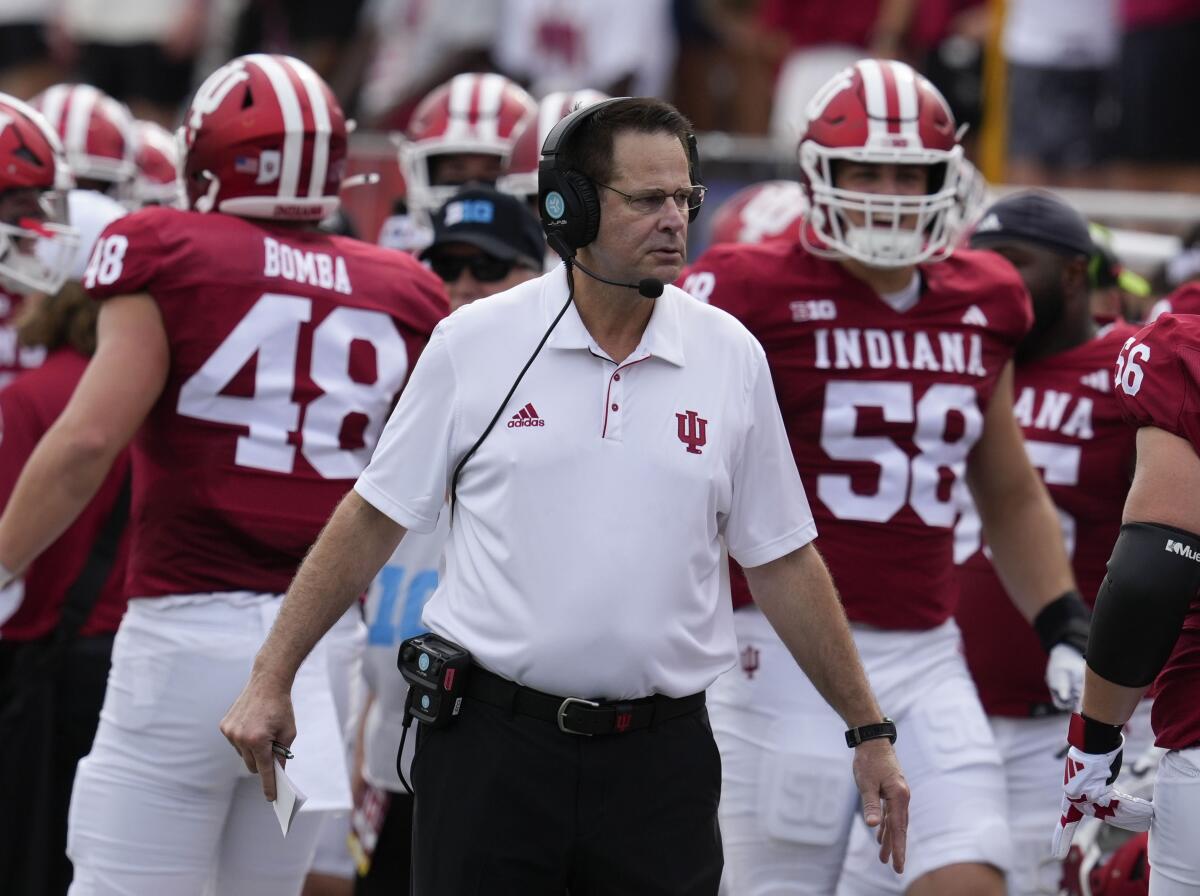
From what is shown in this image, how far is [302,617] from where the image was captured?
3.59 meters

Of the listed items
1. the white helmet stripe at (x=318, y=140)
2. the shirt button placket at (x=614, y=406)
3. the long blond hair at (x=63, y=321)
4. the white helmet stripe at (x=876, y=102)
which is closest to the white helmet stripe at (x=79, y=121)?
the long blond hair at (x=63, y=321)

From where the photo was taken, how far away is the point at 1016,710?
523 cm

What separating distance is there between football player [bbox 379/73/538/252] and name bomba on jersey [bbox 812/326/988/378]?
6.46ft

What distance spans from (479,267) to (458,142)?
48.3 inches

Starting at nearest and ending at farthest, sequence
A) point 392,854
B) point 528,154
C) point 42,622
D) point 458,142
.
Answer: point 42,622, point 392,854, point 528,154, point 458,142

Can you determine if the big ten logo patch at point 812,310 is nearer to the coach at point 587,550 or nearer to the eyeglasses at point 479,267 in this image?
the eyeglasses at point 479,267

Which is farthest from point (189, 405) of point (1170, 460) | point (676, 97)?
point (676, 97)

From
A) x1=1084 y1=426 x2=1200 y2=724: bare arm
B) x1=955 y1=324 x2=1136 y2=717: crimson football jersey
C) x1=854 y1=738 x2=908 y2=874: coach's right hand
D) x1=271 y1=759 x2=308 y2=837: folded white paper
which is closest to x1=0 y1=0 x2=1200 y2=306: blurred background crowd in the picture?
x1=955 y1=324 x2=1136 y2=717: crimson football jersey

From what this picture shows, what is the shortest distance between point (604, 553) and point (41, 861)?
240 centimetres

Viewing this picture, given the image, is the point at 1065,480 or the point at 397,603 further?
the point at 1065,480

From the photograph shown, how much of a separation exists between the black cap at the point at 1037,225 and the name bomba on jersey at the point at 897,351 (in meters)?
0.74

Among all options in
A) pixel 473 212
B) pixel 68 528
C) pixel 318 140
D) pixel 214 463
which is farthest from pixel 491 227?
pixel 68 528

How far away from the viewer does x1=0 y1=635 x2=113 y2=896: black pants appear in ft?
16.8

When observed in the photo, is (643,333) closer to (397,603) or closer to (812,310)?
(812,310)
